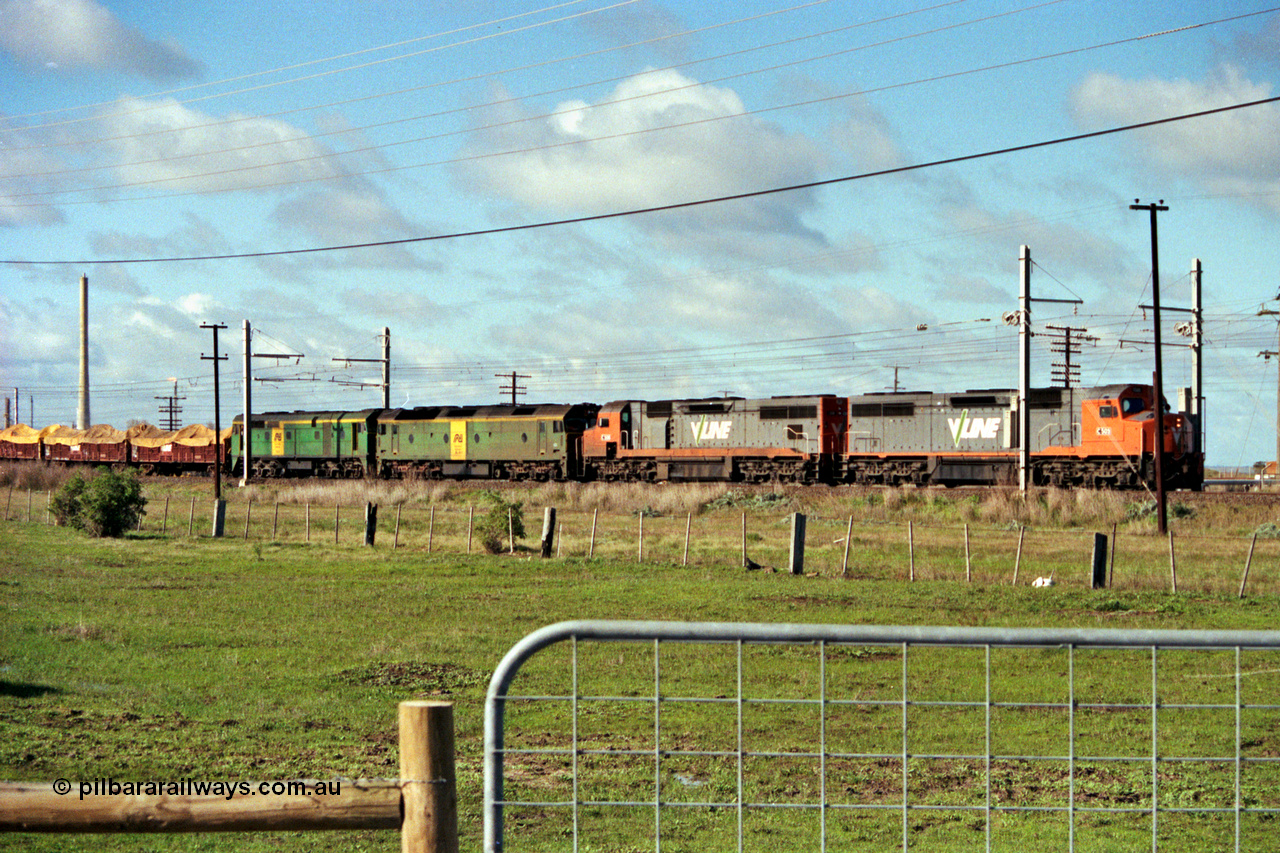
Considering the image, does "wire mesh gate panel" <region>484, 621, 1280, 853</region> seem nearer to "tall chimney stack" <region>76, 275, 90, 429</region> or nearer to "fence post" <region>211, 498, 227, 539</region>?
"fence post" <region>211, 498, 227, 539</region>

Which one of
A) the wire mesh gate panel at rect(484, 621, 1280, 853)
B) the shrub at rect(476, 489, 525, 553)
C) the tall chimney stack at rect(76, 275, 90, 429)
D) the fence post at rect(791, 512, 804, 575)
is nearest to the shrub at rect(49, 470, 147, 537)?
the shrub at rect(476, 489, 525, 553)

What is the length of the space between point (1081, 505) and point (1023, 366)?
18.3ft

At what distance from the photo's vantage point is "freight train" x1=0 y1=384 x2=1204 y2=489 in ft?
141

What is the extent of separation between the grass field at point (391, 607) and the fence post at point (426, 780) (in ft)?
15.2

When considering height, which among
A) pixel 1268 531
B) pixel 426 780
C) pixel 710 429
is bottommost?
pixel 1268 531

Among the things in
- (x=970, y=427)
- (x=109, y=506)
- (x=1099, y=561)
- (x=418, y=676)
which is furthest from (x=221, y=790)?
(x=970, y=427)

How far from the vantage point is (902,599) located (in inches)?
805

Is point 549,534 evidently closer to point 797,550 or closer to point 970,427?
point 797,550

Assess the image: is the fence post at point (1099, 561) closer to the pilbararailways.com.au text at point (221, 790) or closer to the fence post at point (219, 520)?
the pilbararailways.com.au text at point (221, 790)

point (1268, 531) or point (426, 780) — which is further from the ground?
point (426, 780)

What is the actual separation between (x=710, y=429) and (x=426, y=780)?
4981cm

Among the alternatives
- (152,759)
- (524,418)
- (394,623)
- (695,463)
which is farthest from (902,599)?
(524,418)

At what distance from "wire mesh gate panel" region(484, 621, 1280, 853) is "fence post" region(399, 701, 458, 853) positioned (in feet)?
2.21

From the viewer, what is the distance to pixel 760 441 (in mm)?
51719
